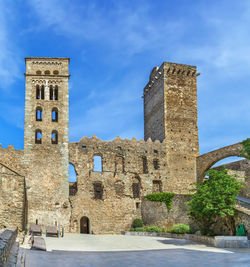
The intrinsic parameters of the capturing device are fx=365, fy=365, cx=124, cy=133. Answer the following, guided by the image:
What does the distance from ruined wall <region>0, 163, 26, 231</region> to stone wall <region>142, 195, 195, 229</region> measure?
43.5ft

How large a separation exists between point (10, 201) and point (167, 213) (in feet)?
46.4

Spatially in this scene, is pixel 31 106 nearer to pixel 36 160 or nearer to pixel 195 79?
pixel 36 160

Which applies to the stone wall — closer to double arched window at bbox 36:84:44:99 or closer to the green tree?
the green tree

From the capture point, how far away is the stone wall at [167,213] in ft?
95.2

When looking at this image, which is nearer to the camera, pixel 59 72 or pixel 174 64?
pixel 59 72

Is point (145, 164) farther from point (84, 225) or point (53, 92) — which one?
point (53, 92)

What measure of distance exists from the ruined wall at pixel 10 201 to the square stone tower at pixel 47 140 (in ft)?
28.0

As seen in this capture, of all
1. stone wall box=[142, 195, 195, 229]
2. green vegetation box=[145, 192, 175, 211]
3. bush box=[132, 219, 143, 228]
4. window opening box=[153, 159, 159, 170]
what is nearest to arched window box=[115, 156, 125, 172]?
window opening box=[153, 159, 159, 170]

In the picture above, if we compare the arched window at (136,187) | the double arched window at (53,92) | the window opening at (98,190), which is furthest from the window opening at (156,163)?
the double arched window at (53,92)

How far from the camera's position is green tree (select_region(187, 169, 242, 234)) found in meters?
20.2

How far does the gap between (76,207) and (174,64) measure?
18.4m

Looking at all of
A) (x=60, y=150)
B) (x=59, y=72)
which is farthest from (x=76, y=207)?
(x=59, y=72)

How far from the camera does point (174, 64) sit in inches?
1522

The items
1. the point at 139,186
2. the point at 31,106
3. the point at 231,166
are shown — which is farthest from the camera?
the point at 231,166
